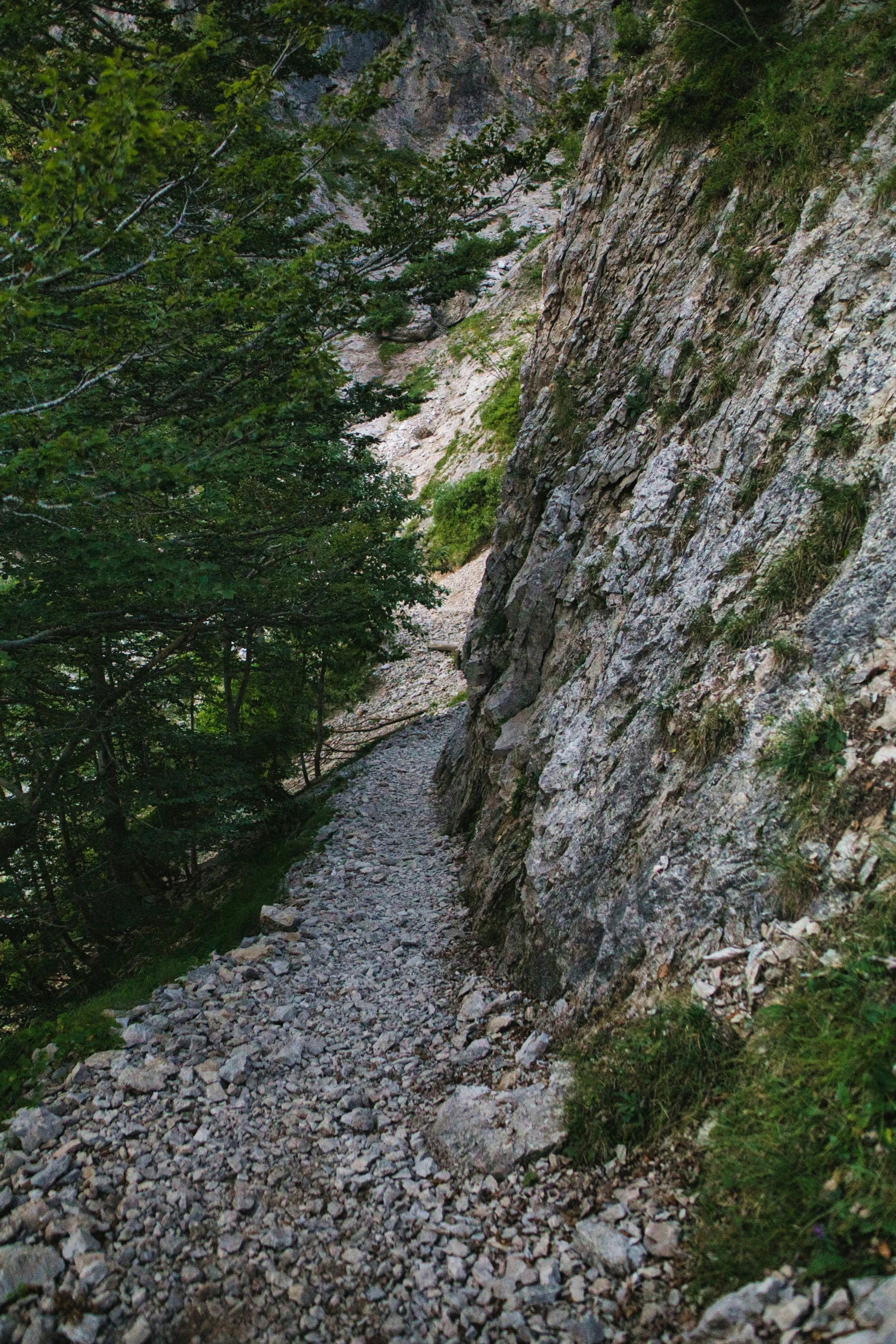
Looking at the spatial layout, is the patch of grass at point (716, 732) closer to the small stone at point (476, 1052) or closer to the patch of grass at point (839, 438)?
the patch of grass at point (839, 438)

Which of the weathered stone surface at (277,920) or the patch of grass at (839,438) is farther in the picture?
the weathered stone surface at (277,920)

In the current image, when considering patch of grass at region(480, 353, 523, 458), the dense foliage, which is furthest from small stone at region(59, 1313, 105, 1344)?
patch of grass at region(480, 353, 523, 458)

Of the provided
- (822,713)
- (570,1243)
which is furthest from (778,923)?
(570,1243)

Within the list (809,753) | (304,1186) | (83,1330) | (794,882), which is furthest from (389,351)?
(83,1330)

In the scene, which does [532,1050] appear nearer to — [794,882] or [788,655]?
[794,882]

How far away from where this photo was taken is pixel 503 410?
105ft

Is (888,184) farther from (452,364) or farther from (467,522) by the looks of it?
(452,364)

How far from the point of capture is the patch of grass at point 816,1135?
9.52 feet

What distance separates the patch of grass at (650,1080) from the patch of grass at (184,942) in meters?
4.42

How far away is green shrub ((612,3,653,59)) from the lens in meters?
10.9

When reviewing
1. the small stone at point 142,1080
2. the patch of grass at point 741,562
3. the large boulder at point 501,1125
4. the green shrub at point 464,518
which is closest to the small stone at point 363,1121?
the large boulder at point 501,1125

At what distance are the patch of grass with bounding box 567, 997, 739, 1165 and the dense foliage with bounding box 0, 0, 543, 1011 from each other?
546 cm

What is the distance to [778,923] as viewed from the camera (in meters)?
4.23

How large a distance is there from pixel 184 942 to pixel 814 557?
10.0m
